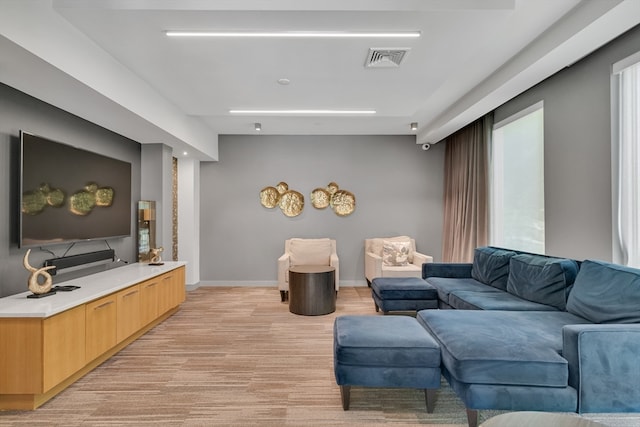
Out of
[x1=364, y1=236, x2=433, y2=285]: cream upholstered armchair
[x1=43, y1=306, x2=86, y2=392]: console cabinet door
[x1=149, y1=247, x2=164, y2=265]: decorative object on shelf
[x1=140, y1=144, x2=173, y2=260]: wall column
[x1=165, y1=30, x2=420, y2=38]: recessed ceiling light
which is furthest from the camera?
[x1=364, y1=236, x2=433, y2=285]: cream upholstered armchair

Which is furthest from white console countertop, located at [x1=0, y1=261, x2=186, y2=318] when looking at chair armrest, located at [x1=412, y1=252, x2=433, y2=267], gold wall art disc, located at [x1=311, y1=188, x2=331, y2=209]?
chair armrest, located at [x1=412, y1=252, x2=433, y2=267]

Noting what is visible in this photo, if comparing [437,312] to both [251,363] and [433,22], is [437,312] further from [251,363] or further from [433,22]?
[433,22]

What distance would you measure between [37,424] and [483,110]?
516cm

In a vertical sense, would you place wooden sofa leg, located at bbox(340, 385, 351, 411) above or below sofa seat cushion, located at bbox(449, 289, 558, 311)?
below

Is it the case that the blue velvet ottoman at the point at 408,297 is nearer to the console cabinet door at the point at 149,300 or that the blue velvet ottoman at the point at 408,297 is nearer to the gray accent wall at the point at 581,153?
the gray accent wall at the point at 581,153

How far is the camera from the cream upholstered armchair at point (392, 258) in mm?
5285

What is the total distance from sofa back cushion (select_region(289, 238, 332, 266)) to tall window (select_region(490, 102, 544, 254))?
2.57 m

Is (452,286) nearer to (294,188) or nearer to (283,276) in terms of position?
(283,276)

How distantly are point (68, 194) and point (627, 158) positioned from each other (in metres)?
4.99

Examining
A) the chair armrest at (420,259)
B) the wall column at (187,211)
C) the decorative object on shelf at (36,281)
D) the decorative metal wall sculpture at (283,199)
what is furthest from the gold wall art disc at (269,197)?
the decorative object on shelf at (36,281)

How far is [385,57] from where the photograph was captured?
298 centimetres

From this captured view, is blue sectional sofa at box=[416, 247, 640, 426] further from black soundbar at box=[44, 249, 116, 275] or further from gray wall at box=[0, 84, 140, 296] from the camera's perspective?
gray wall at box=[0, 84, 140, 296]

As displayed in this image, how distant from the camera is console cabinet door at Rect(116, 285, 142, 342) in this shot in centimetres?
321

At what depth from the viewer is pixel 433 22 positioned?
2.46m
